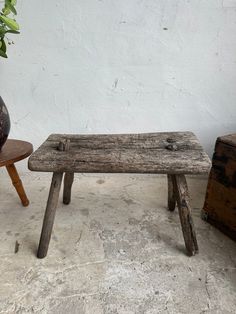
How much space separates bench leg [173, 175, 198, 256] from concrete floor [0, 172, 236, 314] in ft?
0.17

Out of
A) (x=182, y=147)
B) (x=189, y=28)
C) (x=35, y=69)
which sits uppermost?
(x=189, y=28)

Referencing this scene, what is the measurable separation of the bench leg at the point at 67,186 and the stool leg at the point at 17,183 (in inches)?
Answer: 6.8

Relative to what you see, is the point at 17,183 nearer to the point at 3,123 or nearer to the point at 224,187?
the point at 3,123

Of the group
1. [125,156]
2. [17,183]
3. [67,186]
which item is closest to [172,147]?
[125,156]

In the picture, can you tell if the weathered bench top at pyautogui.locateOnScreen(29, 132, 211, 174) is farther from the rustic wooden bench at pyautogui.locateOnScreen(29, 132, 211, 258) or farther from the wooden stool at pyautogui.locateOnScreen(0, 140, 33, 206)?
the wooden stool at pyautogui.locateOnScreen(0, 140, 33, 206)

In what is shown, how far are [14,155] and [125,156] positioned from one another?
43cm

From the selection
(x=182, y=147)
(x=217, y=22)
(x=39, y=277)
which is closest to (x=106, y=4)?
(x=217, y=22)

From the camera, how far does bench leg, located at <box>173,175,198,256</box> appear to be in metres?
0.86

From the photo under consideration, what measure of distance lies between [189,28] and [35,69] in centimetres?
71

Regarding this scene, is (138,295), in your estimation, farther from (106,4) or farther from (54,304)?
(106,4)

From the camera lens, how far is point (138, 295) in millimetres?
779

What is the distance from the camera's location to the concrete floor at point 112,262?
29.8 inches

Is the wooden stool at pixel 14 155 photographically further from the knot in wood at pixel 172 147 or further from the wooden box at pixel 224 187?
the wooden box at pixel 224 187

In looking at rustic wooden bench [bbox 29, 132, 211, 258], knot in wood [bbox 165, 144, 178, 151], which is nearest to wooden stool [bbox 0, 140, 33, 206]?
rustic wooden bench [bbox 29, 132, 211, 258]
